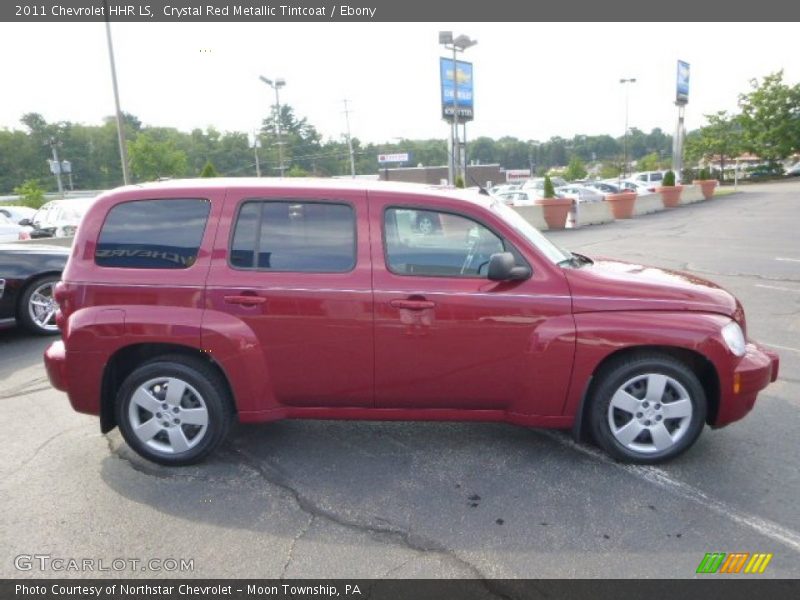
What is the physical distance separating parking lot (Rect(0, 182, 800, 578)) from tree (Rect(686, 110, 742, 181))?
51631mm

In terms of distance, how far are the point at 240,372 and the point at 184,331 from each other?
42cm

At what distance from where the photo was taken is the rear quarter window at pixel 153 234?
356 cm

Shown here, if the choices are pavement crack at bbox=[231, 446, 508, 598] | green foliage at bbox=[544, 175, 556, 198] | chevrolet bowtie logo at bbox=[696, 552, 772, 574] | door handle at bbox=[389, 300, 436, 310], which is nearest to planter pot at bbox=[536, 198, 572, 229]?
green foliage at bbox=[544, 175, 556, 198]

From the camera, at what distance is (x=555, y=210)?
1833 centimetres

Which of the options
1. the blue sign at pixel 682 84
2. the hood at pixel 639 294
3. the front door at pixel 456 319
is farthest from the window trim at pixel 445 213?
the blue sign at pixel 682 84

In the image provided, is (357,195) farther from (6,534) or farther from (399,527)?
(6,534)

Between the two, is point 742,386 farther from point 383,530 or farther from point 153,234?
point 153,234

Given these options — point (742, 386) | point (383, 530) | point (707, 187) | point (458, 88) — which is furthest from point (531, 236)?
point (707, 187)

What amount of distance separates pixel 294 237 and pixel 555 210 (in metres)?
16.0

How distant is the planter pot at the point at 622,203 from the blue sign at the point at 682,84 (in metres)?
21.1

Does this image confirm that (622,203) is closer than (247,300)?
No

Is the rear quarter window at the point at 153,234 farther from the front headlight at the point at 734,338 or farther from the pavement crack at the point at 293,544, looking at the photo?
the front headlight at the point at 734,338
